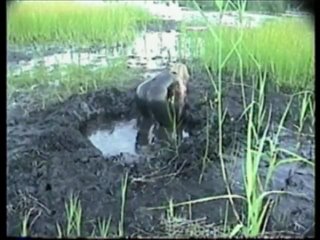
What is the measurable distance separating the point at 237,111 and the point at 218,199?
22cm

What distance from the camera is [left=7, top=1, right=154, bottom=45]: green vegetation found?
1724mm

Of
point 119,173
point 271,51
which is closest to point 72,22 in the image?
point 119,173

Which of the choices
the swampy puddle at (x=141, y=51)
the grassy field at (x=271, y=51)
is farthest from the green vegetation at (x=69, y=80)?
the grassy field at (x=271, y=51)

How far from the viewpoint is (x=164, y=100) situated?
174 cm

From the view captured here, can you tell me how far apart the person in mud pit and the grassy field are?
3.9 inches

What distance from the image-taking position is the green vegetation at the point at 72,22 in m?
1.72

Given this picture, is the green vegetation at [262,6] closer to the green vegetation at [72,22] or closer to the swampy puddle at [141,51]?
the swampy puddle at [141,51]

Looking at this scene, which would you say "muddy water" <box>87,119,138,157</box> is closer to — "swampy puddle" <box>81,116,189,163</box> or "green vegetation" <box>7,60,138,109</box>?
"swampy puddle" <box>81,116,189,163</box>

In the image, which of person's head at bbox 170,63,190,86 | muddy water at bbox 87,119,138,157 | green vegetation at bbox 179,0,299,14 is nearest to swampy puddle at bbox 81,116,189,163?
muddy water at bbox 87,119,138,157

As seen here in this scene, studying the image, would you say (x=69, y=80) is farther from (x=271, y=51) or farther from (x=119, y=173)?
(x=271, y=51)

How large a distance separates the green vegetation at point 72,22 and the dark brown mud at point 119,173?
155 millimetres

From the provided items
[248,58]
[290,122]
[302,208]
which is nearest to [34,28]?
[248,58]

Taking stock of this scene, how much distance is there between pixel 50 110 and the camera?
1.73m

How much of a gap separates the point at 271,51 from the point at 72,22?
1.66 ft
